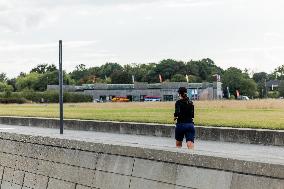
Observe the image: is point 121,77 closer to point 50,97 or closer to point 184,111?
point 50,97

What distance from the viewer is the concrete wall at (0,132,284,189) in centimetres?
595

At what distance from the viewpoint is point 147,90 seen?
389 feet

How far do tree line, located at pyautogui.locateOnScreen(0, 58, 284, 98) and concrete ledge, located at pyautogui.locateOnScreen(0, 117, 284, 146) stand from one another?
345 feet

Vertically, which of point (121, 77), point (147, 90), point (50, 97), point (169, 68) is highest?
point (169, 68)

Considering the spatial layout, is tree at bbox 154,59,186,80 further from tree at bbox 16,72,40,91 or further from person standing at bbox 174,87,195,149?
person standing at bbox 174,87,195,149

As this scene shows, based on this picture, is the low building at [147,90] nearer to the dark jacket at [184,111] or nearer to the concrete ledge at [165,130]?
the concrete ledge at [165,130]

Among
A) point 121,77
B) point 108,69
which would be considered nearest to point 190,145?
point 121,77

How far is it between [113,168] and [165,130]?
48.5ft

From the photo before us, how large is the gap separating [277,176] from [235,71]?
144m

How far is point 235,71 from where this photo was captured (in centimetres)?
14762

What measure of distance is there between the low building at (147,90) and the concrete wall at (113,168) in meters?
104

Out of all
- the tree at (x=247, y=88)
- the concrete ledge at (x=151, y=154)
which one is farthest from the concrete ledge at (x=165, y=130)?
the tree at (x=247, y=88)

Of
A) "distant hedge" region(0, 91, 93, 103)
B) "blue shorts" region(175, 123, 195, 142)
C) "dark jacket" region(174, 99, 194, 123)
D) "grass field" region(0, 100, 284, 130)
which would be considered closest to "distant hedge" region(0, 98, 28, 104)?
"distant hedge" region(0, 91, 93, 103)

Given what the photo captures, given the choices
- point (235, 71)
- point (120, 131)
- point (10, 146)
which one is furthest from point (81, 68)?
point (10, 146)
